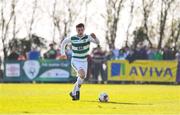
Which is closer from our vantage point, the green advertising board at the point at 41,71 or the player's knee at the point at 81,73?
the player's knee at the point at 81,73

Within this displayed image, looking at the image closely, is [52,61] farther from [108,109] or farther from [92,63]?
[108,109]

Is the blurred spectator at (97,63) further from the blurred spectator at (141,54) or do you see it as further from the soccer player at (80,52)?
the soccer player at (80,52)

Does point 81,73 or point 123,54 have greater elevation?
point 123,54

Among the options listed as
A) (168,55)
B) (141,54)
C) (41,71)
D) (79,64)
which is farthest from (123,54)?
(79,64)

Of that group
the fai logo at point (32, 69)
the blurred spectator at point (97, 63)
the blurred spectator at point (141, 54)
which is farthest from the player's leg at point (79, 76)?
the fai logo at point (32, 69)

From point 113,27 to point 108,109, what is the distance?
4309 centimetres

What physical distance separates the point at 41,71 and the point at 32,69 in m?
Answer: 0.54

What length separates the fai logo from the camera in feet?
129

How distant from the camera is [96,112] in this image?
1568cm

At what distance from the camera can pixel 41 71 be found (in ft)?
129

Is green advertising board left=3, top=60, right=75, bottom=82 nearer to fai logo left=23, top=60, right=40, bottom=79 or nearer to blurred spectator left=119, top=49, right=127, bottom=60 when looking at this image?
fai logo left=23, top=60, right=40, bottom=79

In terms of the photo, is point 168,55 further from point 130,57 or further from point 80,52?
point 80,52

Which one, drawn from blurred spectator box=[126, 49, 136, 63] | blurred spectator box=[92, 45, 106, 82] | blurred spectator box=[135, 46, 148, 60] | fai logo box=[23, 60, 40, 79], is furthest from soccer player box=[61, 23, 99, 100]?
fai logo box=[23, 60, 40, 79]

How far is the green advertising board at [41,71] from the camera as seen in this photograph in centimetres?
3925
